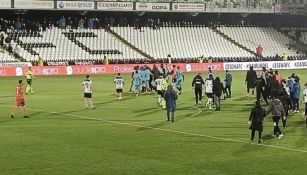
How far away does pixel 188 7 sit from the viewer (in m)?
79.5

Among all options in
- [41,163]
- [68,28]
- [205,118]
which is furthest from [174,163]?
[68,28]

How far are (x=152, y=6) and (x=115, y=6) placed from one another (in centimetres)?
496

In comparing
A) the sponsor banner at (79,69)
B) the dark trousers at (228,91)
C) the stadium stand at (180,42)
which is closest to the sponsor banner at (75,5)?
the stadium stand at (180,42)

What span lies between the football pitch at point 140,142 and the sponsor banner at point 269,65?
115ft

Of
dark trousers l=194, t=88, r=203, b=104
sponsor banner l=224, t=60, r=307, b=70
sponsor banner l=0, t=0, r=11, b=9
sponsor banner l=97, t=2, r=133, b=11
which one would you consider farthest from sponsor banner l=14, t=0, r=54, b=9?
dark trousers l=194, t=88, r=203, b=104

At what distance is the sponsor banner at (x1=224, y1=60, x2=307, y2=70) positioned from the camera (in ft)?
239

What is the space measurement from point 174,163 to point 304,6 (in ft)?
227

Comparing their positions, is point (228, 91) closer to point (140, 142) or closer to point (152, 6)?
point (140, 142)

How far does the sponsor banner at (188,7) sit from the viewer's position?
258 feet

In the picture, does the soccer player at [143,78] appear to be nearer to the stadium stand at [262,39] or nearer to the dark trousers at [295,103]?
the dark trousers at [295,103]

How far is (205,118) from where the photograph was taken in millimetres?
30859

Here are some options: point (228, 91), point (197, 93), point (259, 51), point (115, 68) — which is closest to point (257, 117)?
point (197, 93)

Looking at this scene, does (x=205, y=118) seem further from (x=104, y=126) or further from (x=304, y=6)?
(x=304, y=6)

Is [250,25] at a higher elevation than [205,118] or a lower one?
higher
